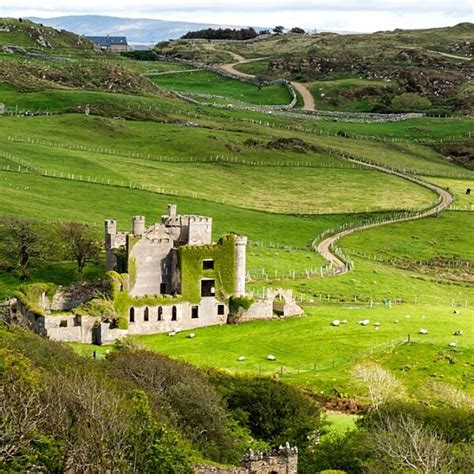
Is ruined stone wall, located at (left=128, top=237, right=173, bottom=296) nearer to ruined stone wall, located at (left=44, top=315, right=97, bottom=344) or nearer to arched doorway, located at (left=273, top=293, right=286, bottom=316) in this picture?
ruined stone wall, located at (left=44, top=315, right=97, bottom=344)

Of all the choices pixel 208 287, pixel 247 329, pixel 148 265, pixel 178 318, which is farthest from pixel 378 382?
pixel 148 265

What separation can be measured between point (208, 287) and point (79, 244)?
15.9 metres

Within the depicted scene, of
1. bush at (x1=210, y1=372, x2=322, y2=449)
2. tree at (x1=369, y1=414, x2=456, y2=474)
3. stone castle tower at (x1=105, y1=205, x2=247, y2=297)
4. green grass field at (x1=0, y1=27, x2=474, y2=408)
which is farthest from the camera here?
stone castle tower at (x1=105, y1=205, x2=247, y2=297)

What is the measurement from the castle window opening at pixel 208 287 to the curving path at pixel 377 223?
24876mm

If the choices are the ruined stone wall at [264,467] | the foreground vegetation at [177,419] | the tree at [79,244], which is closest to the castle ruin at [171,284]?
the tree at [79,244]

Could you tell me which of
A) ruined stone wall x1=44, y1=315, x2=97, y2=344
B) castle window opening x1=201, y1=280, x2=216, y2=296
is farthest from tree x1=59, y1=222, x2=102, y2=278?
ruined stone wall x1=44, y1=315, x2=97, y2=344

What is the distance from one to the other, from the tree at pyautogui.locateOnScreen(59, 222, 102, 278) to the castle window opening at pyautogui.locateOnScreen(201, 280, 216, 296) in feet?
44.3

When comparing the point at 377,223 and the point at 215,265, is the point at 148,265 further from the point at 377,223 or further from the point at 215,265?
the point at 377,223

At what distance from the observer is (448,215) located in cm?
15200

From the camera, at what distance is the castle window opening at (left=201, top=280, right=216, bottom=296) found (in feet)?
289

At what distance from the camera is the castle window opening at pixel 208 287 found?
8812 centimetres

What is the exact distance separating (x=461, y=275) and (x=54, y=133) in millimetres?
81392

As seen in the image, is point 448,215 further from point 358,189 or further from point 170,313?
point 170,313

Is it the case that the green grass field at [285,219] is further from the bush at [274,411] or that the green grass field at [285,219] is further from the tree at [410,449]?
the tree at [410,449]
